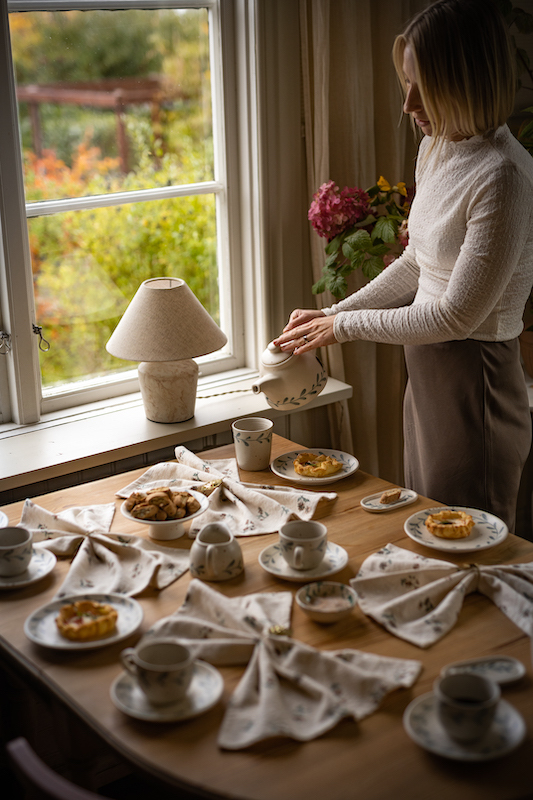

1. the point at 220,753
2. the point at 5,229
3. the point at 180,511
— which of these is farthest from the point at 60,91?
the point at 220,753

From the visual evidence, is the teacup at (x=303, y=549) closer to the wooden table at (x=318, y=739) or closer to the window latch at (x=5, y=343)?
the wooden table at (x=318, y=739)

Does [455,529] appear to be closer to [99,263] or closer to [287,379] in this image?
[287,379]

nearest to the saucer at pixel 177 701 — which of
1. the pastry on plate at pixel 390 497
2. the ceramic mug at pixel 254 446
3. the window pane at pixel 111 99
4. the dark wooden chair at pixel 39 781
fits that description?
the dark wooden chair at pixel 39 781

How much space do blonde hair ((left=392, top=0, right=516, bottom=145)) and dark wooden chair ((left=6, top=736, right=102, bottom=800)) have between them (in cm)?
131

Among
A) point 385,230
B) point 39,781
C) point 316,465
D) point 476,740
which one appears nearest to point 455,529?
point 316,465

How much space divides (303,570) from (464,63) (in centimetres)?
99

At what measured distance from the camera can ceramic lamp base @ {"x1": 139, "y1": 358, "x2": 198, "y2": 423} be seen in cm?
208

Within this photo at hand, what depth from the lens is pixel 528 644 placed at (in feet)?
3.84

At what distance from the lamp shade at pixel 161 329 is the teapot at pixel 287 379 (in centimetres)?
24

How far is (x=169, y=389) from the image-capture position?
6.93 ft

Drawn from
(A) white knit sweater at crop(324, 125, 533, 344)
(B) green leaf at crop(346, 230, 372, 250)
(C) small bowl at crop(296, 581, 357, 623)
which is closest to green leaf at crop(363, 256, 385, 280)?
(B) green leaf at crop(346, 230, 372, 250)

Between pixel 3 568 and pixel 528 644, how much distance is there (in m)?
0.86

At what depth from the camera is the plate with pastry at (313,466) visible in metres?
1.77

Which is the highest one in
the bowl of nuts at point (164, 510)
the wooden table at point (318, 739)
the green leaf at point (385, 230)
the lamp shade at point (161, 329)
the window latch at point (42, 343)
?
the green leaf at point (385, 230)
